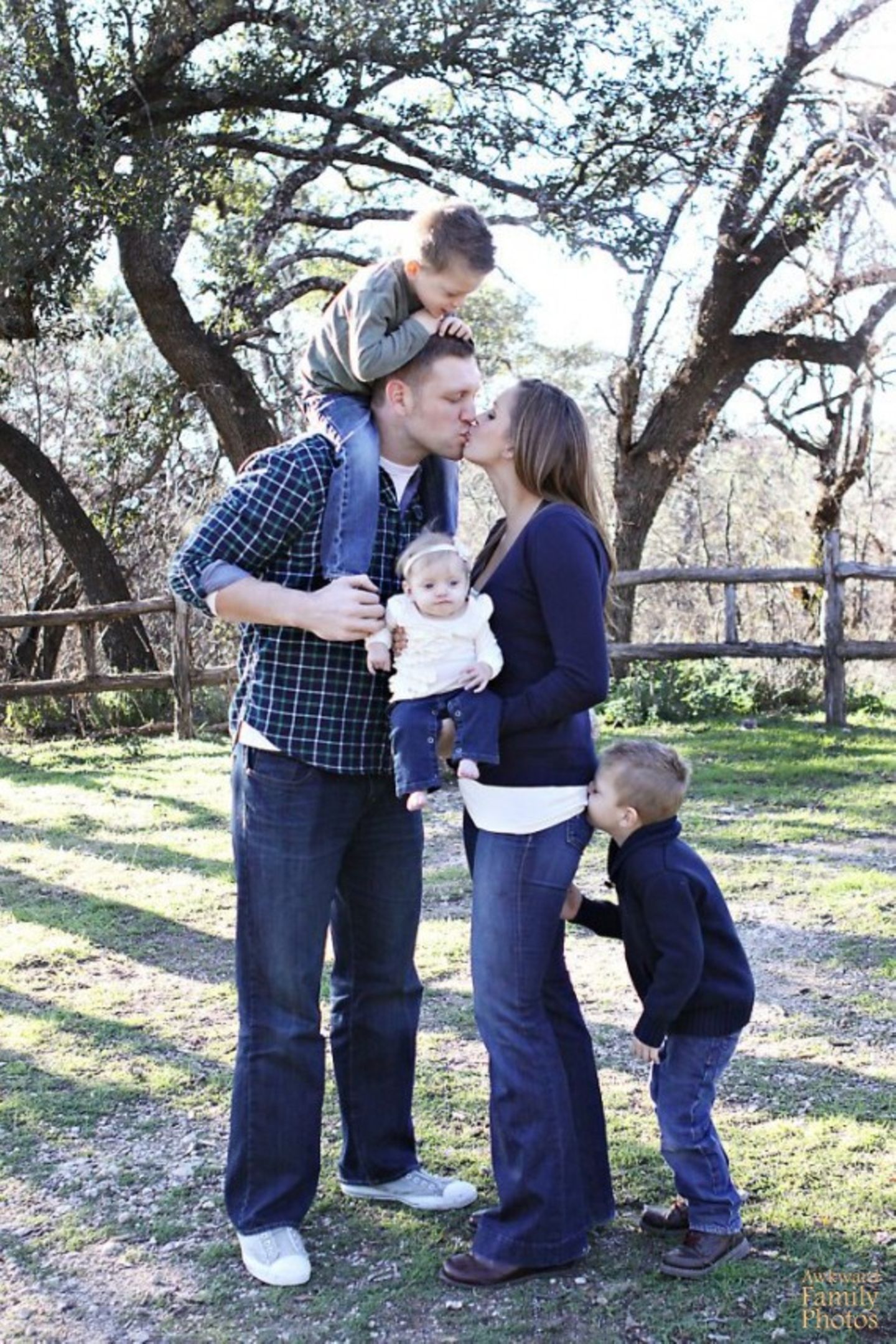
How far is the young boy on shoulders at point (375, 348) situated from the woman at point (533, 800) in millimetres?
198

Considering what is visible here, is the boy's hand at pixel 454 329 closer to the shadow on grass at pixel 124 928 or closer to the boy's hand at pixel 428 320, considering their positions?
the boy's hand at pixel 428 320

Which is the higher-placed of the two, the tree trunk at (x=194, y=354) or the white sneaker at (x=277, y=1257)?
the tree trunk at (x=194, y=354)

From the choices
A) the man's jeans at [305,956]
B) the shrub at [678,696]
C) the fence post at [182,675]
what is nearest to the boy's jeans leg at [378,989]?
the man's jeans at [305,956]

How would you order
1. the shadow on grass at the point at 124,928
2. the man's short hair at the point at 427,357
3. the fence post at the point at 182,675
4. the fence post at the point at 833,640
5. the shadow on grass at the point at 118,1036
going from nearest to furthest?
the man's short hair at the point at 427,357 < the shadow on grass at the point at 118,1036 < the shadow on grass at the point at 124,928 < the fence post at the point at 833,640 < the fence post at the point at 182,675

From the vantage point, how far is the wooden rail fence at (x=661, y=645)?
35.6 ft

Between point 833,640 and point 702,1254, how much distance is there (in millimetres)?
8566

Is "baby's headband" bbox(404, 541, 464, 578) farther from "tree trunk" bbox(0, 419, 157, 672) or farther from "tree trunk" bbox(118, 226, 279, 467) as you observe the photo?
"tree trunk" bbox(0, 419, 157, 672)

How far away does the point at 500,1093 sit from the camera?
2682mm

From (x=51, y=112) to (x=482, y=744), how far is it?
8.16 meters

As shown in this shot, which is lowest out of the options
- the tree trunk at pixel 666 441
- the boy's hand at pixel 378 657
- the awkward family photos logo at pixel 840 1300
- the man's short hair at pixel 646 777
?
the awkward family photos logo at pixel 840 1300

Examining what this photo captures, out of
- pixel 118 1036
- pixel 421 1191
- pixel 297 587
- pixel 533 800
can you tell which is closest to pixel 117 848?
pixel 118 1036

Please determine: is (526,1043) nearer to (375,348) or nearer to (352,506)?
(352,506)

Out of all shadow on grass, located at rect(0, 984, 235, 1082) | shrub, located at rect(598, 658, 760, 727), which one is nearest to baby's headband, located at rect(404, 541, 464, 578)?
shadow on grass, located at rect(0, 984, 235, 1082)

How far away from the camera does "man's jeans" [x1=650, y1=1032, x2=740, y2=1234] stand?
2713 mm
